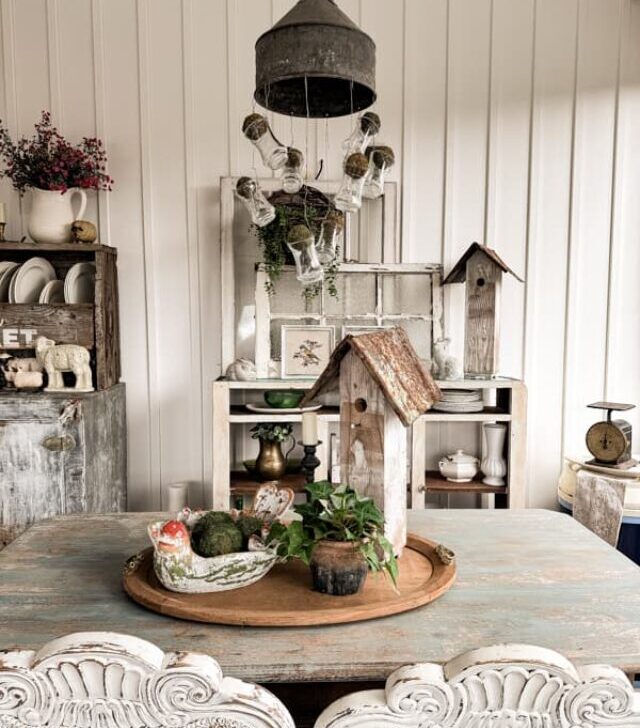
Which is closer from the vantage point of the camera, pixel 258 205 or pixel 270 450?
pixel 258 205

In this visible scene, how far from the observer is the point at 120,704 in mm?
740

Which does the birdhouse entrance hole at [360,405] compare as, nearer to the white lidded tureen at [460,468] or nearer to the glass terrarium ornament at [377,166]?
the glass terrarium ornament at [377,166]

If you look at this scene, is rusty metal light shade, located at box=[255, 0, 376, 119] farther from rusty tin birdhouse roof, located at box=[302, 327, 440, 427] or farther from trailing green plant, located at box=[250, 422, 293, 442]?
trailing green plant, located at box=[250, 422, 293, 442]

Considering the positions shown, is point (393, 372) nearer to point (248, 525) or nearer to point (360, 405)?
point (360, 405)

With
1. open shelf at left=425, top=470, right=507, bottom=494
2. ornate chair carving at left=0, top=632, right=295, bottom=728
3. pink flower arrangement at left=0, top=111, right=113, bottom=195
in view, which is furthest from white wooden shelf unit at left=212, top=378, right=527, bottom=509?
ornate chair carving at left=0, top=632, right=295, bottom=728

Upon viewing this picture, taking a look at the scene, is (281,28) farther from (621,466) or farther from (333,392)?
(621,466)

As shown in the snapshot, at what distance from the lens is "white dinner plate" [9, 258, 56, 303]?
2914 mm

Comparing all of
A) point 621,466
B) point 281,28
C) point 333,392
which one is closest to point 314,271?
point 333,392

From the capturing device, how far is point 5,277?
9.74ft

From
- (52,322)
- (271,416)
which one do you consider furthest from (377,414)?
(52,322)


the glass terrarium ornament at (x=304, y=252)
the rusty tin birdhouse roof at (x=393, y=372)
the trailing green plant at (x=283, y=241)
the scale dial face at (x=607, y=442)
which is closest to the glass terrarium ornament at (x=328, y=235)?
the glass terrarium ornament at (x=304, y=252)

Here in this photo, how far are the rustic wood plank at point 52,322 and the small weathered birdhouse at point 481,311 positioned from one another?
1719 mm

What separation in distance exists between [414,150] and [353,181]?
1308mm

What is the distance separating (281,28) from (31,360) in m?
2.03
